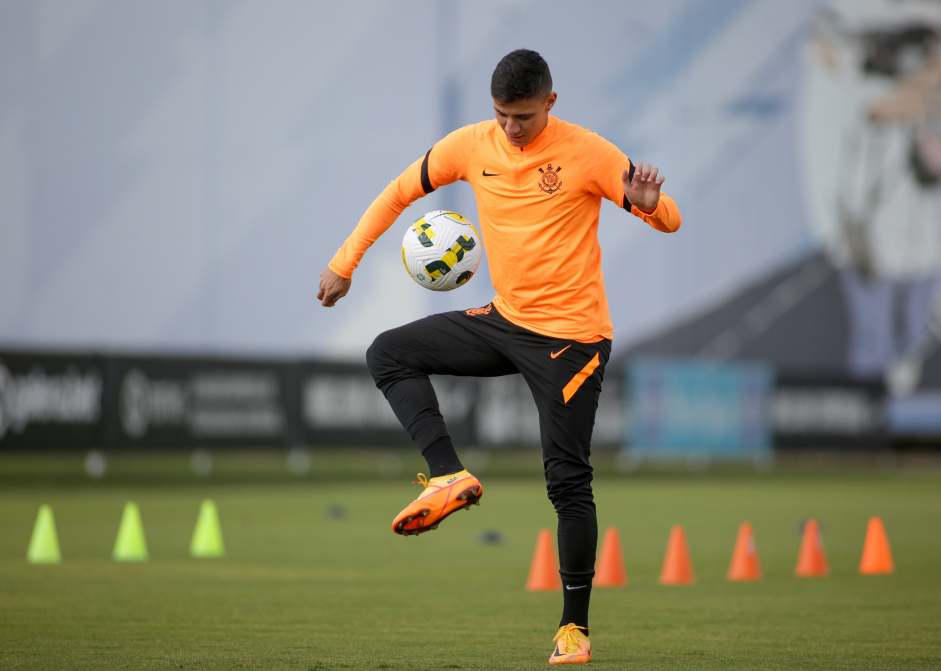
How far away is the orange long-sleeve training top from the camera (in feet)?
16.6

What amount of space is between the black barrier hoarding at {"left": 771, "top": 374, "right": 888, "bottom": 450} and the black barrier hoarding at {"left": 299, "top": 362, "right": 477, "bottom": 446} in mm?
7229

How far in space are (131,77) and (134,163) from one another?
1.56 m

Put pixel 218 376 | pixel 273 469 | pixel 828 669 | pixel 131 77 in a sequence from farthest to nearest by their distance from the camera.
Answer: pixel 131 77
pixel 273 469
pixel 218 376
pixel 828 669

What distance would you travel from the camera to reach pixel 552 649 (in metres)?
5.39

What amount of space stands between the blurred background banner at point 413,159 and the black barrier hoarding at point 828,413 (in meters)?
0.12

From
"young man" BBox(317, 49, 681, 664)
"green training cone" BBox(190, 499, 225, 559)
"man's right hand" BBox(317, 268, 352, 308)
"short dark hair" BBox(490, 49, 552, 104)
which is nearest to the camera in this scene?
"short dark hair" BBox(490, 49, 552, 104)

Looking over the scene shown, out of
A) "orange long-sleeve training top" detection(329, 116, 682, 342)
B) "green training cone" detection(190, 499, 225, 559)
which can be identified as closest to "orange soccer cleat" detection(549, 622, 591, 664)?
"orange long-sleeve training top" detection(329, 116, 682, 342)

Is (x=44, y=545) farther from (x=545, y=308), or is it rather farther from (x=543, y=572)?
(x=545, y=308)

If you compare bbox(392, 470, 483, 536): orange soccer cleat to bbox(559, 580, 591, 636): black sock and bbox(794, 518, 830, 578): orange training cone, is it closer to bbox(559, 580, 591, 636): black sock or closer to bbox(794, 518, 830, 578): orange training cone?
bbox(559, 580, 591, 636): black sock

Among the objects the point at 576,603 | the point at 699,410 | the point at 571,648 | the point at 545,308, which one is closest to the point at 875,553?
the point at 576,603

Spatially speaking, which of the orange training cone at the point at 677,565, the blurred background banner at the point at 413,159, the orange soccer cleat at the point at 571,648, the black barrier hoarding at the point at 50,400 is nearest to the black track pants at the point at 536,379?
the orange soccer cleat at the point at 571,648

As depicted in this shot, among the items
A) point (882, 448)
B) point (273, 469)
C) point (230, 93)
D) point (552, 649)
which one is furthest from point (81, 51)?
point (552, 649)

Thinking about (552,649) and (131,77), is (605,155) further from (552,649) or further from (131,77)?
(131,77)

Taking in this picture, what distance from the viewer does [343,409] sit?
18.1 meters
